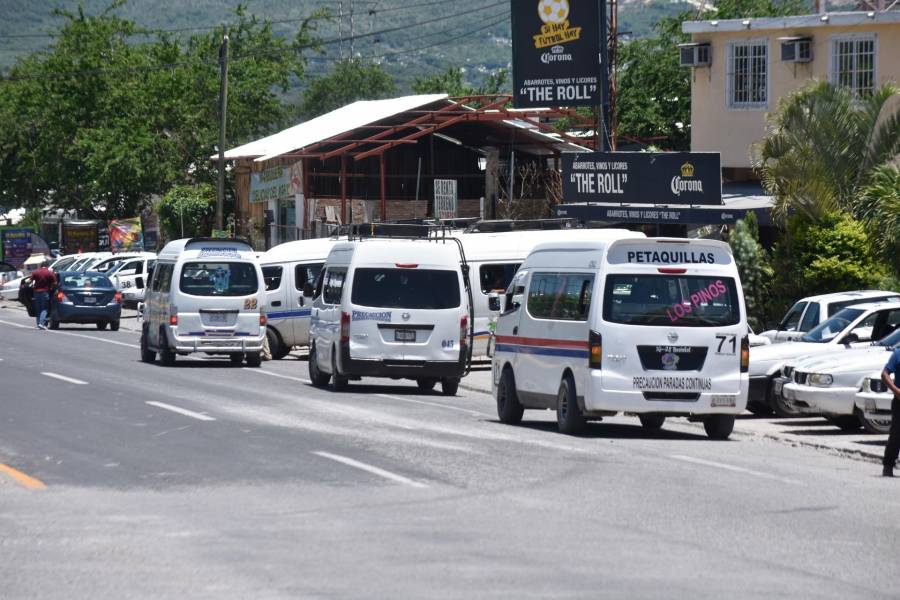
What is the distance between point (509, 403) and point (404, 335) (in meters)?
4.33

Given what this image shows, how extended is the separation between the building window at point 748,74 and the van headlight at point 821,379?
68.4 feet

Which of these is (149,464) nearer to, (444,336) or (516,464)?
(516,464)

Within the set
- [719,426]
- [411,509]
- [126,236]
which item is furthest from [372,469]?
[126,236]

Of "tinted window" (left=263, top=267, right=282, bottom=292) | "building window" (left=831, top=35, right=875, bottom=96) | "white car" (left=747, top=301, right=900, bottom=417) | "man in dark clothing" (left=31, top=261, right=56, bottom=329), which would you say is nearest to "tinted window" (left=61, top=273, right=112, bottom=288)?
"man in dark clothing" (left=31, top=261, right=56, bottom=329)

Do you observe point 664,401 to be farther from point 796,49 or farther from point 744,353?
point 796,49

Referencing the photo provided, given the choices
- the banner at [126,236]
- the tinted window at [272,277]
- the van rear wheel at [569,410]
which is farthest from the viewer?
the banner at [126,236]

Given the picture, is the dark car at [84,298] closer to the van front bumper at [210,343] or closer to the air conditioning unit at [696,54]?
the van front bumper at [210,343]

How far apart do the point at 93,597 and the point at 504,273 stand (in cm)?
2214

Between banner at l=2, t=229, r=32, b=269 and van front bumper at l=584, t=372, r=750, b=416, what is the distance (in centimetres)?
5981

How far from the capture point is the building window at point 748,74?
39.2 metres

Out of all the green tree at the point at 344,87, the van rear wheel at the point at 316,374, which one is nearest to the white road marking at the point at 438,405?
the van rear wheel at the point at 316,374

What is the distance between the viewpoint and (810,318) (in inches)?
945

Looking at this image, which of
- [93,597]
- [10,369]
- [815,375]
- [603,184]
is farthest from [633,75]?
[93,597]

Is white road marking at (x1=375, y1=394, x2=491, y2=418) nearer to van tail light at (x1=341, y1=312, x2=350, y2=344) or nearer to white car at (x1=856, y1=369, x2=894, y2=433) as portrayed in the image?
van tail light at (x1=341, y1=312, x2=350, y2=344)
